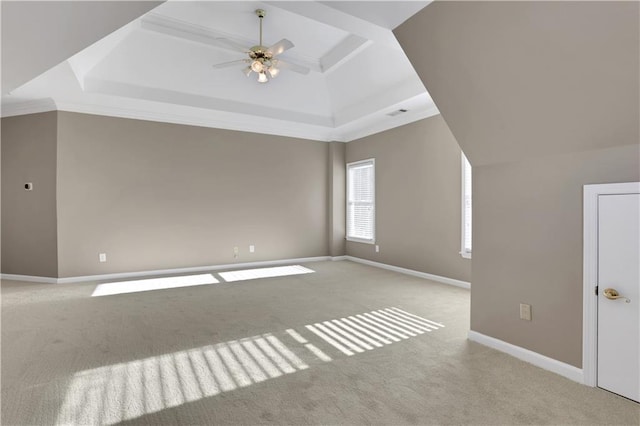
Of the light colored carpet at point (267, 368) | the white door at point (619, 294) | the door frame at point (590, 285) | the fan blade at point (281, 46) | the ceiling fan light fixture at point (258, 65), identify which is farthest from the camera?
the ceiling fan light fixture at point (258, 65)

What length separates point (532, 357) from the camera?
249 centimetres

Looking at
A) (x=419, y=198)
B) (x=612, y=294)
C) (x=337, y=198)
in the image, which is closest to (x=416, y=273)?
(x=419, y=198)

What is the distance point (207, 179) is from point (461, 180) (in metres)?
4.36

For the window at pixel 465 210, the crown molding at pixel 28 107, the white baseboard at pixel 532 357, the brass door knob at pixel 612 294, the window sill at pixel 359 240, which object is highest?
the crown molding at pixel 28 107

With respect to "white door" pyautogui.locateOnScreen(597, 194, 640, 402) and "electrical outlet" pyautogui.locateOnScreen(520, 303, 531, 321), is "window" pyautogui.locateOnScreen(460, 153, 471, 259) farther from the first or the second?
"white door" pyautogui.locateOnScreen(597, 194, 640, 402)

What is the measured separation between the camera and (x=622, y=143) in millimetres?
2041

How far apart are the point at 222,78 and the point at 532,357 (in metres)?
5.40

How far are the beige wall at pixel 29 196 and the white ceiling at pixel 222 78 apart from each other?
0.32 meters

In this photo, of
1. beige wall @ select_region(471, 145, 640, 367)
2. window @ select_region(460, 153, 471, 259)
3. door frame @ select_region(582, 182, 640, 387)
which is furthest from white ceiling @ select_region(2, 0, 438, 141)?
door frame @ select_region(582, 182, 640, 387)

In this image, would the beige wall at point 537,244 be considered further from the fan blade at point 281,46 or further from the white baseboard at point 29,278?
the white baseboard at point 29,278

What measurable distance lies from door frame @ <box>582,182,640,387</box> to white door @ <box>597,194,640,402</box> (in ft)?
0.07

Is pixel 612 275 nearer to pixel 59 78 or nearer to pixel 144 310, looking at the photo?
pixel 144 310

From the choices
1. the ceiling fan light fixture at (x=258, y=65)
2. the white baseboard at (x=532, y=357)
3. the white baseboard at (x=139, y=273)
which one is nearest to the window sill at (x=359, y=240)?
the white baseboard at (x=139, y=273)

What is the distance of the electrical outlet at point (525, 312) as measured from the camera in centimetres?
253
